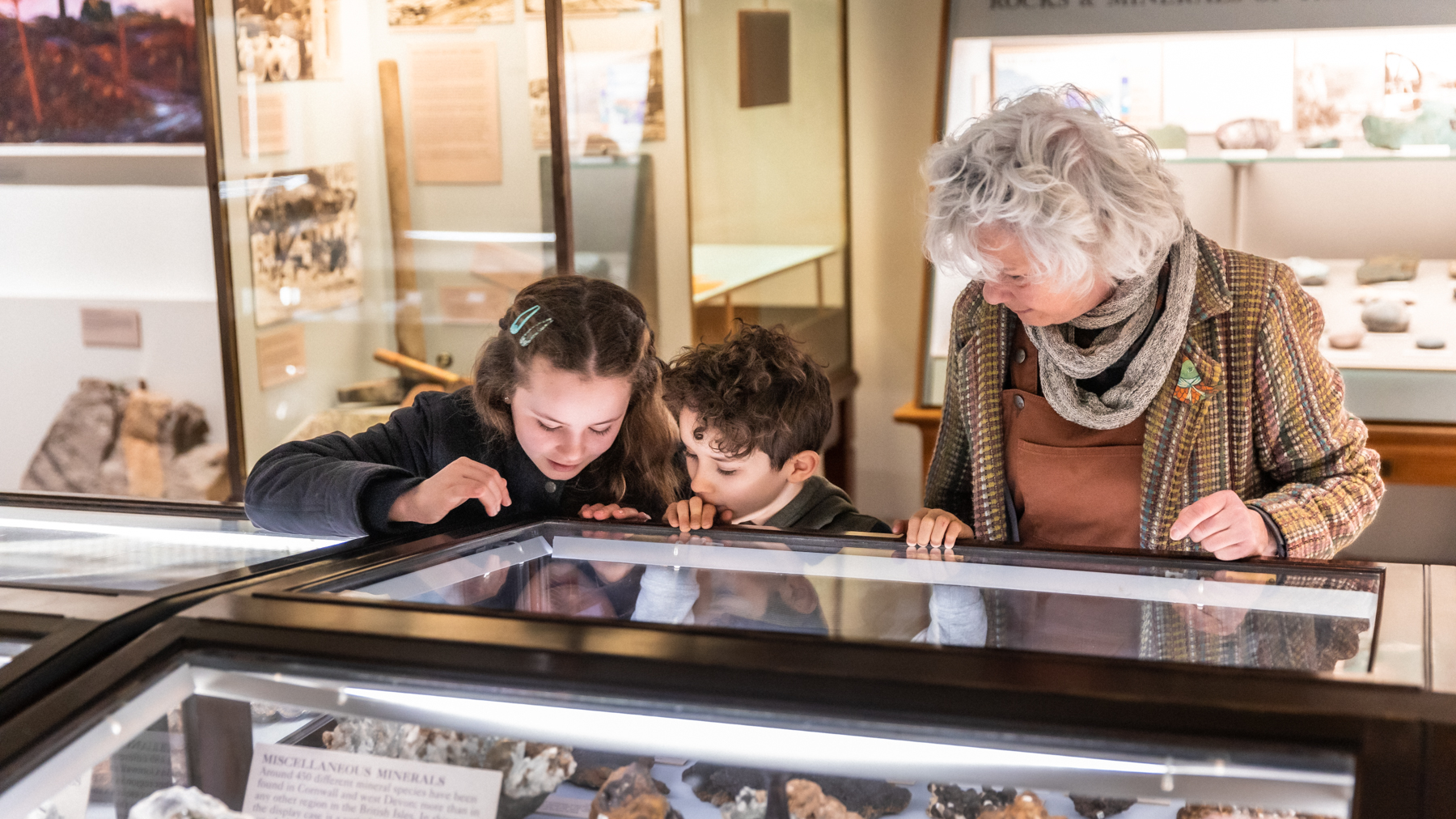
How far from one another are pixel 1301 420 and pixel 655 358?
2.73 feet

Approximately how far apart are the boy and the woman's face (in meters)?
0.39

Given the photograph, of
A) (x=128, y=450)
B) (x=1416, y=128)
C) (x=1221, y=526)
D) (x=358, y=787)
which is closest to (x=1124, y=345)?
(x=1221, y=526)

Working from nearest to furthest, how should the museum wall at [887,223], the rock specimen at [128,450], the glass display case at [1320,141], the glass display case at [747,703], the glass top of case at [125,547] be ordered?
1. the glass display case at [747,703]
2. the glass top of case at [125,547]
3. the glass display case at [1320,141]
4. the rock specimen at [128,450]
5. the museum wall at [887,223]

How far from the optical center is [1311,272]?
10.7 feet

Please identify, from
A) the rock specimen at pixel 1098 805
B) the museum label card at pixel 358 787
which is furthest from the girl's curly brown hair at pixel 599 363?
the rock specimen at pixel 1098 805

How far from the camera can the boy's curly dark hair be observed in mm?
1771

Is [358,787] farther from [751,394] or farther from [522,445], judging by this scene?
[751,394]

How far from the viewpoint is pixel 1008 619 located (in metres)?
1.01

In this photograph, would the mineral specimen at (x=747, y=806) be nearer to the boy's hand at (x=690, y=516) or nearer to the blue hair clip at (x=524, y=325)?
the boy's hand at (x=690, y=516)

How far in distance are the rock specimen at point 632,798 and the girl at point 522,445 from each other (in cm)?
42

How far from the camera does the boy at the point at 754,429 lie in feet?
Result: 5.81

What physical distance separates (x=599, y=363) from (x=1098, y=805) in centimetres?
90

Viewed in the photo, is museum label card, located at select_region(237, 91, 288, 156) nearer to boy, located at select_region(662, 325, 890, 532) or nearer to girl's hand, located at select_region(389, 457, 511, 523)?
boy, located at select_region(662, 325, 890, 532)

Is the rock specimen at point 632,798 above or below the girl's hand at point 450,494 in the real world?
below
